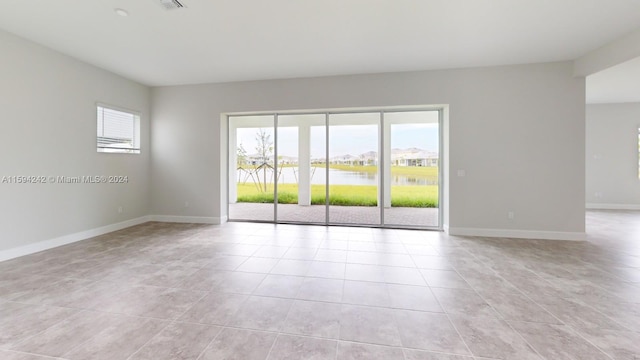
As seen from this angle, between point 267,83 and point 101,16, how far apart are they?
2679 mm

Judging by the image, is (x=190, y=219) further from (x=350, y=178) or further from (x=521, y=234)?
(x=521, y=234)

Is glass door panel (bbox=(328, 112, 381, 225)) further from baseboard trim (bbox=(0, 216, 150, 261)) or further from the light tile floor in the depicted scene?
Result: baseboard trim (bbox=(0, 216, 150, 261))

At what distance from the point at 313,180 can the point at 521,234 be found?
13.5 ft

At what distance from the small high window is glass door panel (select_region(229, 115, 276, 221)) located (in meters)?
1.94

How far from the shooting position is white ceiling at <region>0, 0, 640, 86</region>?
2.76m

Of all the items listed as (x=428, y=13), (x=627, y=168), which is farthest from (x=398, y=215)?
(x=627, y=168)

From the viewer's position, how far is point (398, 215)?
18.8 ft

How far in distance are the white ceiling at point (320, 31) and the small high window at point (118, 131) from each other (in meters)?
0.86

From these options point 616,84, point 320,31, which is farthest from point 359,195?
point 616,84

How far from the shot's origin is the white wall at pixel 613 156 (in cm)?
676

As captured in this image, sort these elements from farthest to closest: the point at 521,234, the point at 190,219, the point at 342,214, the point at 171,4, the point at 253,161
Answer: the point at 342,214 → the point at 253,161 → the point at 190,219 → the point at 521,234 → the point at 171,4

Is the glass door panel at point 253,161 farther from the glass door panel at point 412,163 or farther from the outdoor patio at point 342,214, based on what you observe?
the glass door panel at point 412,163

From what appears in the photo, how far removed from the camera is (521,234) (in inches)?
172

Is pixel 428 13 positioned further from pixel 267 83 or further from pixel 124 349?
pixel 124 349
